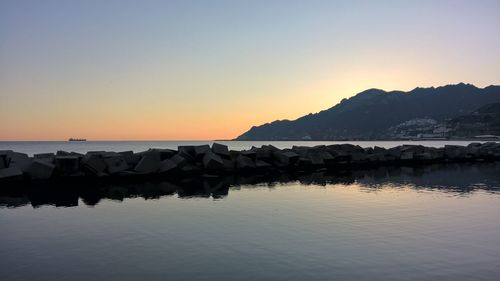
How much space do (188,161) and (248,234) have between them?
1429 centimetres

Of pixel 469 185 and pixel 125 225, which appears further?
pixel 469 185

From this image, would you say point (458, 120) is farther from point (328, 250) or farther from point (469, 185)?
point (328, 250)

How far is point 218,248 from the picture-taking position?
8.02 m

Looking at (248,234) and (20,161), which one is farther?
(20,161)

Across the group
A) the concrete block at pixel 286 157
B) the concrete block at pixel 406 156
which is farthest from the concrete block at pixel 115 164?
the concrete block at pixel 406 156

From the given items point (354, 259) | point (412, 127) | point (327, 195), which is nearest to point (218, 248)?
point (354, 259)

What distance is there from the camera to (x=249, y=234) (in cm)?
910

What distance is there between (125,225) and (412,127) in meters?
Answer: 180

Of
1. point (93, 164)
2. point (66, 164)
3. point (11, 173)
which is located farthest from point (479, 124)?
point (11, 173)

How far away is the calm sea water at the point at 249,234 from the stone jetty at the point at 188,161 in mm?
2876

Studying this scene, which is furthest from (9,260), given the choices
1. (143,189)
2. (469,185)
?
(469,185)

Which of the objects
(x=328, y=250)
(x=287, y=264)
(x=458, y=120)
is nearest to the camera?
(x=287, y=264)

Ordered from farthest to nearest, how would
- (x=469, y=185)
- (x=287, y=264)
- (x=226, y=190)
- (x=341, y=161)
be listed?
(x=341, y=161), (x=469, y=185), (x=226, y=190), (x=287, y=264)

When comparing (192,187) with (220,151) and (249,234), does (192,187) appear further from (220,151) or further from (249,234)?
(249,234)
